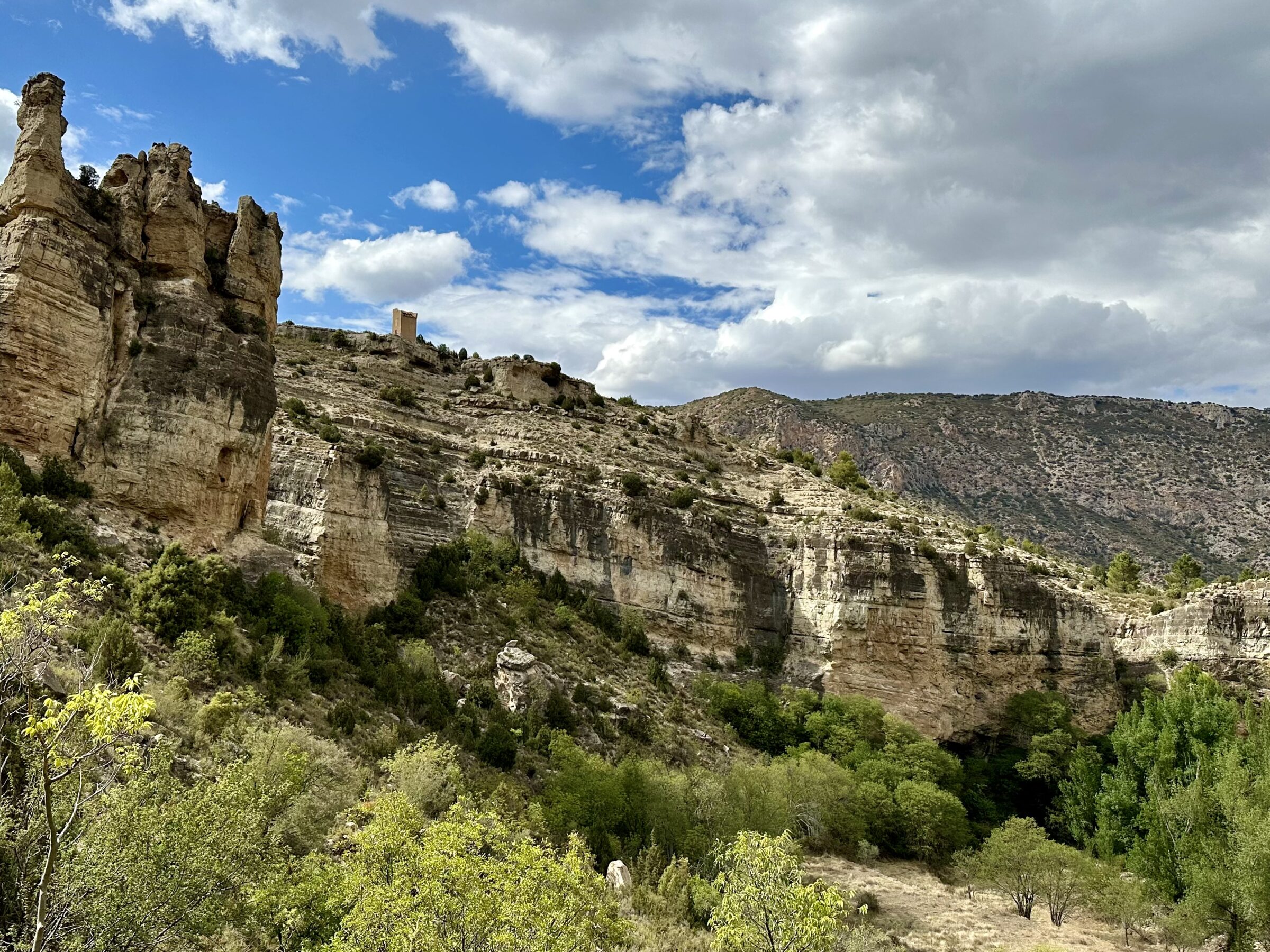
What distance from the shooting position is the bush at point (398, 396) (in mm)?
46031

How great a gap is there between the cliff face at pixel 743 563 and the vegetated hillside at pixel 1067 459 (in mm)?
37084

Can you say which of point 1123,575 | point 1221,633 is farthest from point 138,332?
point 1123,575

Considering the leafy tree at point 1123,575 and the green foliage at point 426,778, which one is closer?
the green foliage at point 426,778

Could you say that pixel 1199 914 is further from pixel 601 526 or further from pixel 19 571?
pixel 19 571

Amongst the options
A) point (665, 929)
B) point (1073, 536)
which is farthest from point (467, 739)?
point (1073, 536)

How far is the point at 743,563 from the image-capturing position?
150 ft

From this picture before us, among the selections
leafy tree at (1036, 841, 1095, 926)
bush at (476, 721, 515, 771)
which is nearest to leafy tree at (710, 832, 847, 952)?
bush at (476, 721, 515, 771)

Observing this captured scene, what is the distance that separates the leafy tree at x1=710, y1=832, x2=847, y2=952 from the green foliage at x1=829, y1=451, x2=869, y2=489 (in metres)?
45.5

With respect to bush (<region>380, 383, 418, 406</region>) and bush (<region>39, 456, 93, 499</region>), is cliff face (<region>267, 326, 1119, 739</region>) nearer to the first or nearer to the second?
bush (<region>380, 383, 418, 406</region>)

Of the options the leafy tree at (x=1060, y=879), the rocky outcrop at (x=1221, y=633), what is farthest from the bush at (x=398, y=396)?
the rocky outcrop at (x=1221, y=633)

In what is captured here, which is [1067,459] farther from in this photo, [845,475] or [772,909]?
[772,909]

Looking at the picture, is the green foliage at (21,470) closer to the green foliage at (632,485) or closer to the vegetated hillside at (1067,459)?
the green foliage at (632,485)

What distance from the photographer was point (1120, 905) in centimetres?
2912

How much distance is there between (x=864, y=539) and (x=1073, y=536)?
50.2 meters
